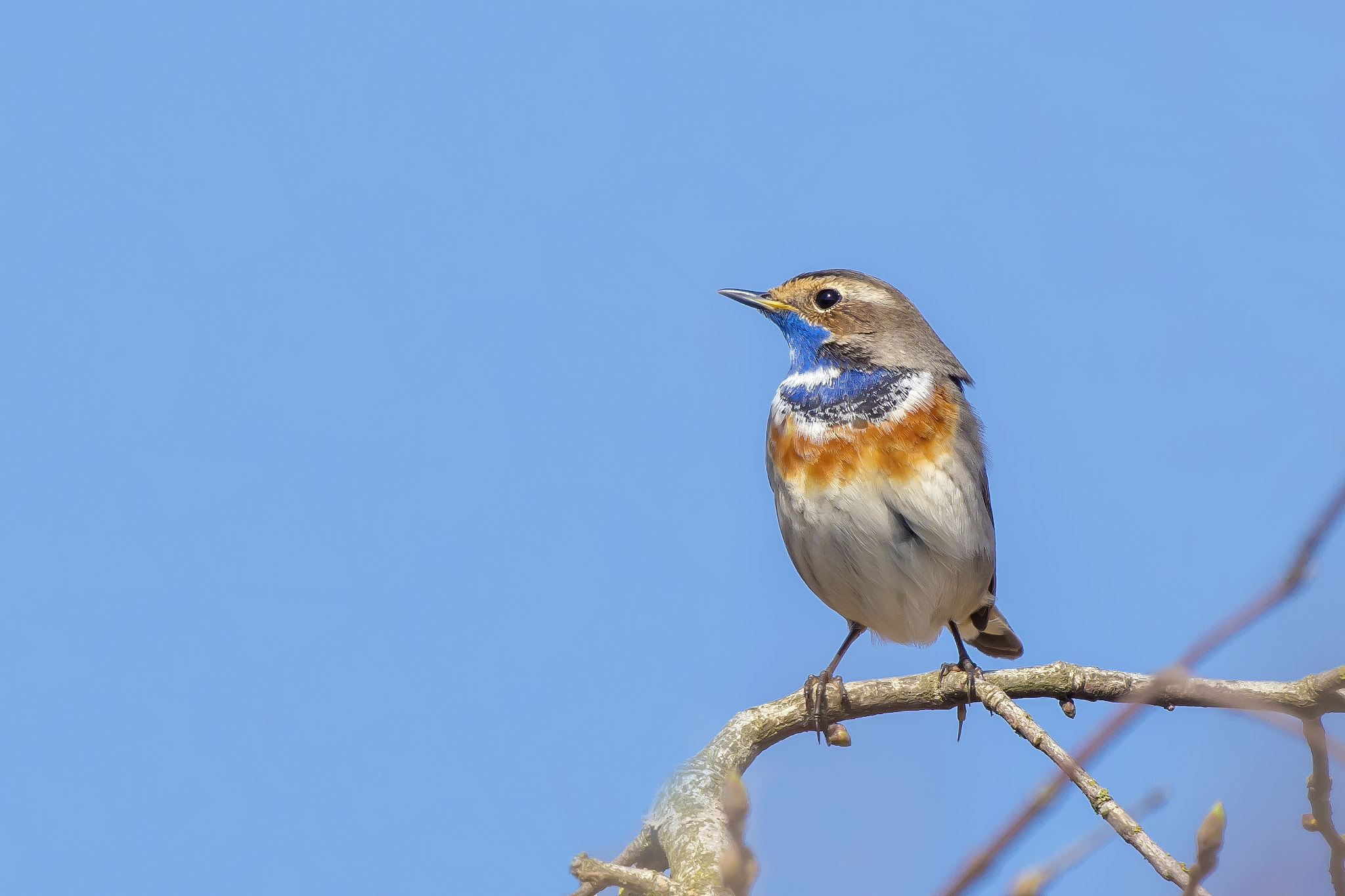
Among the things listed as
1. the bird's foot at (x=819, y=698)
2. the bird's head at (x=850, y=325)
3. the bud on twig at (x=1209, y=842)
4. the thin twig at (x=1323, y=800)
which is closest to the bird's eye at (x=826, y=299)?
the bird's head at (x=850, y=325)

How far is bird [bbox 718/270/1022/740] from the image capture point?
25.1 ft

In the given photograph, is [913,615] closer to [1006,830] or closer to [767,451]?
[767,451]

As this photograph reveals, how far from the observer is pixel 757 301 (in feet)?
30.0

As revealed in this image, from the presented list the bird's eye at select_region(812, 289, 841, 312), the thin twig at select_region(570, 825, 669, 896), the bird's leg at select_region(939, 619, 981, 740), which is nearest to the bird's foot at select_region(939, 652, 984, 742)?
the bird's leg at select_region(939, 619, 981, 740)

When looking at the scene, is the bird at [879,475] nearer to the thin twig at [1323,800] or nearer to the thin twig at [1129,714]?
the thin twig at [1323,800]

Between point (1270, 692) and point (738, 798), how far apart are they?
307 centimetres

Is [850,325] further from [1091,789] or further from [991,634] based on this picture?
[1091,789]

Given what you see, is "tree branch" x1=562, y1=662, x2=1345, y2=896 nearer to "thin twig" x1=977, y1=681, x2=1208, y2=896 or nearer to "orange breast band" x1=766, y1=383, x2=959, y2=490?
"thin twig" x1=977, y1=681, x2=1208, y2=896

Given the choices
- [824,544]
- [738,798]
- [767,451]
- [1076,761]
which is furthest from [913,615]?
[1076,761]

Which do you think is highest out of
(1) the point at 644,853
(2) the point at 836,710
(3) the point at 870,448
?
(3) the point at 870,448

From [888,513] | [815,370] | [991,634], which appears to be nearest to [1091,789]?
[888,513]

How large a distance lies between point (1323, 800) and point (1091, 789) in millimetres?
824

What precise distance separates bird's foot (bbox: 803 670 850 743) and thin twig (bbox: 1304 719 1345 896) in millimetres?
3507

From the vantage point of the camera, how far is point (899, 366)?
8.32 metres
